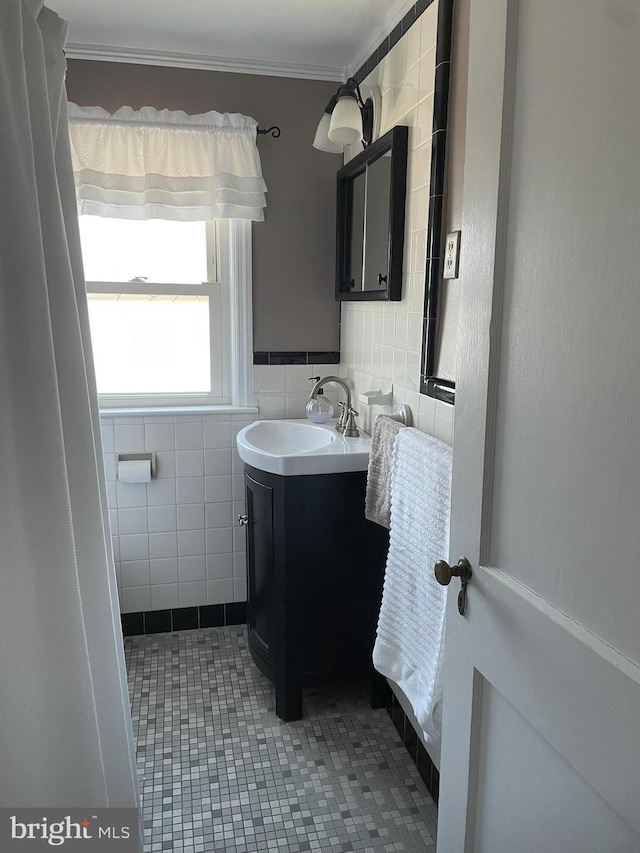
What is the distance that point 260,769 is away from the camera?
2020mm

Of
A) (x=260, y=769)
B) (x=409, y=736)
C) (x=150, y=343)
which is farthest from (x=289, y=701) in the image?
(x=150, y=343)

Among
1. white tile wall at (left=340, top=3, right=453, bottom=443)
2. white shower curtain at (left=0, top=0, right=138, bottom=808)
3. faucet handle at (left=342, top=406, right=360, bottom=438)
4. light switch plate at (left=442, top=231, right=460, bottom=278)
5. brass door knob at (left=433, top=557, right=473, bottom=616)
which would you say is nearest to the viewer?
white shower curtain at (left=0, top=0, right=138, bottom=808)

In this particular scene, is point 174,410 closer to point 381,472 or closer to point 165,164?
point 165,164

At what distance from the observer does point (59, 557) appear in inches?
37.1

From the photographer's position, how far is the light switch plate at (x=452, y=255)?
1.69 metres

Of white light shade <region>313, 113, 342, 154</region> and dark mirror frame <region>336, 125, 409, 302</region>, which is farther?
white light shade <region>313, 113, 342, 154</region>

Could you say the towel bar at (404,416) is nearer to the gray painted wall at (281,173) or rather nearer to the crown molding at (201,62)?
the gray painted wall at (281,173)

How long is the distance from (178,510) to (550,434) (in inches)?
83.6

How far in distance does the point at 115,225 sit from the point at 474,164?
192cm

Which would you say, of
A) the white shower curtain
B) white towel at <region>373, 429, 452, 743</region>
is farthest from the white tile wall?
the white shower curtain

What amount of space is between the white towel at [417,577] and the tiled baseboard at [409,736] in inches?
14.1

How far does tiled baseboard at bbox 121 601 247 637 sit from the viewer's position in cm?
281

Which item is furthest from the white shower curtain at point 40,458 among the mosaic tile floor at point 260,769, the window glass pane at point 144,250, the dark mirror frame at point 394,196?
the window glass pane at point 144,250

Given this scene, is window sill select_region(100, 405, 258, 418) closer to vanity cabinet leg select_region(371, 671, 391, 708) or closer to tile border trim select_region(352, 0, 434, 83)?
vanity cabinet leg select_region(371, 671, 391, 708)
